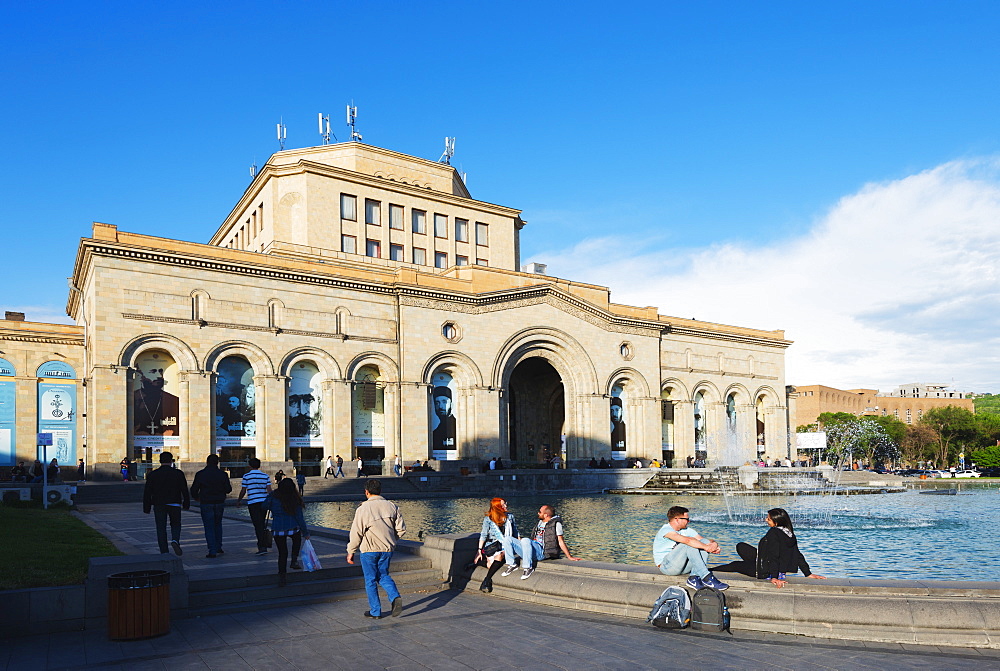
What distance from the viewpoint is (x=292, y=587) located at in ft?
37.2

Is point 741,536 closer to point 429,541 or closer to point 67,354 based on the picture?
point 429,541

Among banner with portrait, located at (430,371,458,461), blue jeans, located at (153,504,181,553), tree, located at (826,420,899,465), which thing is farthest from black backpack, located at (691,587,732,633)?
tree, located at (826,420,899,465)

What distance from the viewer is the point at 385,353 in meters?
41.0

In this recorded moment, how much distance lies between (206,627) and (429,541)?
13.9 ft

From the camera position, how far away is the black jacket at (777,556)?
9.45m

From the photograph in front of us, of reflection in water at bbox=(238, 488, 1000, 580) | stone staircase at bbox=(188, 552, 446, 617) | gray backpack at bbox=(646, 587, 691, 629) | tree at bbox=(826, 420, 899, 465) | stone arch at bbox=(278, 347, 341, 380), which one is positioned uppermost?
stone arch at bbox=(278, 347, 341, 380)

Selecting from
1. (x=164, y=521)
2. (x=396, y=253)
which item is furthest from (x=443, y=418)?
(x=164, y=521)

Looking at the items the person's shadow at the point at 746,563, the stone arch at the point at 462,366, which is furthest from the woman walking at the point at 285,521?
the stone arch at the point at 462,366

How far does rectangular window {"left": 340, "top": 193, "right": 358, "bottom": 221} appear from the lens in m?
47.3

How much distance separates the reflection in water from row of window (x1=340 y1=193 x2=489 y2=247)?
69.8 ft

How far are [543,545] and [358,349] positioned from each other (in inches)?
1152

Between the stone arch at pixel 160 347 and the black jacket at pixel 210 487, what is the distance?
22056 mm

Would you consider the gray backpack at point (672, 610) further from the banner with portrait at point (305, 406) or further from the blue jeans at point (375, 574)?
the banner with portrait at point (305, 406)

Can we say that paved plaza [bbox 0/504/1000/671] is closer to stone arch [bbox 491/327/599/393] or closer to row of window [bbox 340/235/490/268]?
stone arch [bbox 491/327/599/393]
